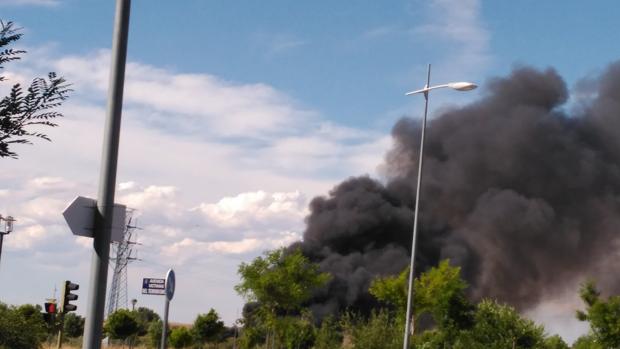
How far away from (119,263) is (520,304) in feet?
107

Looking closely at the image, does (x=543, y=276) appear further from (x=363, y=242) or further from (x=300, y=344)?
(x=300, y=344)

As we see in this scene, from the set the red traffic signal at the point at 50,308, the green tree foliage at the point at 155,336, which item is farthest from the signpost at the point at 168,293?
the green tree foliage at the point at 155,336

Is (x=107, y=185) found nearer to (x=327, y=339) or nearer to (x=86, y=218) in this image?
(x=86, y=218)

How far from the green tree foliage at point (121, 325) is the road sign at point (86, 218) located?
48.6 m

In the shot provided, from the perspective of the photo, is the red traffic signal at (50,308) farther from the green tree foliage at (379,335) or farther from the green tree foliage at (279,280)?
the green tree foliage at (279,280)

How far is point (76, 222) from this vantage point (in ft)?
26.7

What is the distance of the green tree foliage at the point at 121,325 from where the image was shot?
55.0 m

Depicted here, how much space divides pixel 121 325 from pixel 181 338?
4294mm

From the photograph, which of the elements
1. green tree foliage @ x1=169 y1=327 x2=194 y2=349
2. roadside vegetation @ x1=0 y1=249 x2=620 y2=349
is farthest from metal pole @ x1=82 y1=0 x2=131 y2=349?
green tree foliage @ x1=169 y1=327 x2=194 y2=349

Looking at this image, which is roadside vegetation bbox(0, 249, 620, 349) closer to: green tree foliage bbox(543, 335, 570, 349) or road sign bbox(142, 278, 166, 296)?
green tree foliage bbox(543, 335, 570, 349)

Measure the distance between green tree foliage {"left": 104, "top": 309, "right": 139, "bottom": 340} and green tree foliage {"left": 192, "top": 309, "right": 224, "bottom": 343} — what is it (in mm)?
4030

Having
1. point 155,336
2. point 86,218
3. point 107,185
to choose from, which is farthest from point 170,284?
point 155,336

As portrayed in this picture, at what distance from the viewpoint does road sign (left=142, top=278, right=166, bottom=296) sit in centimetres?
1384

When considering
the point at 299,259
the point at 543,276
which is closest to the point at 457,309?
the point at 299,259
